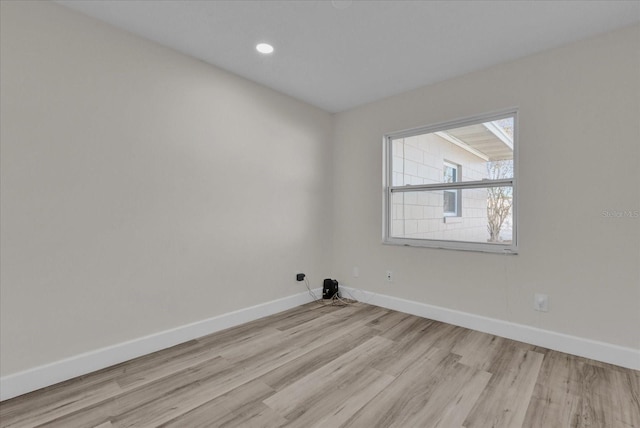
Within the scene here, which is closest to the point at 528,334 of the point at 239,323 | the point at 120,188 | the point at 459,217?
the point at 459,217

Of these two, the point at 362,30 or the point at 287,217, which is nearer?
the point at 362,30

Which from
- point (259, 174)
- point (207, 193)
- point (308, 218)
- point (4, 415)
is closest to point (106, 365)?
point (4, 415)

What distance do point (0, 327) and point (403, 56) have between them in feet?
11.1

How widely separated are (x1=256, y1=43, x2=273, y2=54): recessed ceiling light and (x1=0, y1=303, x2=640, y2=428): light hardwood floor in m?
2.45

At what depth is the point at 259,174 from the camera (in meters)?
3.08

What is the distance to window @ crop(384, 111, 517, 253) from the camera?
271 cm

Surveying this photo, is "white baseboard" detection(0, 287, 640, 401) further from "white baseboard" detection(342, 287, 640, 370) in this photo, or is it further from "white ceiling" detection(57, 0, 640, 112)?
"white ceiling" detection(57, 0, 640, 112)

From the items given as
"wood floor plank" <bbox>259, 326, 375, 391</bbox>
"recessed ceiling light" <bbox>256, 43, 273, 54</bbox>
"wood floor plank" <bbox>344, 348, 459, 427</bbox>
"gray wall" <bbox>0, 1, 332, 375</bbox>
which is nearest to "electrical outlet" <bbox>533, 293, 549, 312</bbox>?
"wood floor plank" <bbox>344, 348, 459, 427</bbox>

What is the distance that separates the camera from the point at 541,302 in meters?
2.43

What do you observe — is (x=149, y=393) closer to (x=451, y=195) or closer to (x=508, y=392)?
(x=508, y=392)

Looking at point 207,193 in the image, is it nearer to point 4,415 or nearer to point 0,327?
point 0,327

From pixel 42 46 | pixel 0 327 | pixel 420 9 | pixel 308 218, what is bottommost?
pixel 0 327

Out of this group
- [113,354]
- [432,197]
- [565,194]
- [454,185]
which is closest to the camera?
[113,354]

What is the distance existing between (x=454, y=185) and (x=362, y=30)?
Result: 1.73 meters
